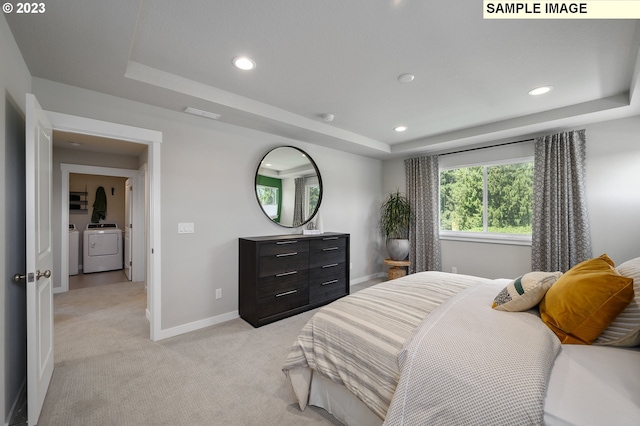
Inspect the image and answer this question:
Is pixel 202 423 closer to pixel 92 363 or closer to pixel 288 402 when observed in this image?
pixel 288 402

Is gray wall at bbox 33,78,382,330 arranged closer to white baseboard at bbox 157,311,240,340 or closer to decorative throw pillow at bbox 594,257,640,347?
white baseboard at bbox 157,311,240,340

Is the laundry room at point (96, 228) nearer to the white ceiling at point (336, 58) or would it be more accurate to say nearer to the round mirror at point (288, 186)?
the round mirror at point (288, 186)

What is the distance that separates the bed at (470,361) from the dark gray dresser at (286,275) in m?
1.37

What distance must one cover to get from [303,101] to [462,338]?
2.60 metres

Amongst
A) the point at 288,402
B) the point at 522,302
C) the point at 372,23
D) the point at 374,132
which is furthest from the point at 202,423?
the point at 374,132

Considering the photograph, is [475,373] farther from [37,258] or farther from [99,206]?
[99,206]

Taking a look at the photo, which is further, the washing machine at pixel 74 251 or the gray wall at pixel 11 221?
the washing machine at pixel 74 251

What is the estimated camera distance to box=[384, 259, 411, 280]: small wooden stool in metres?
4.55

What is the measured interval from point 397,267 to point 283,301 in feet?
7.65

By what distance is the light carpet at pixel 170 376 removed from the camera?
5.54ft

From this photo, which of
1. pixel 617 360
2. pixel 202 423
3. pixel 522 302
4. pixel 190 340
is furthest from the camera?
pixel 190 340

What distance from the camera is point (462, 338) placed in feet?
4.01

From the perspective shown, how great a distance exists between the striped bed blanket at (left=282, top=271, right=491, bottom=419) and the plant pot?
2.54m

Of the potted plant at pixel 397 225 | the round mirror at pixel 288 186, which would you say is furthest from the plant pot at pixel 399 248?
the round mirror at pixel 288 186
